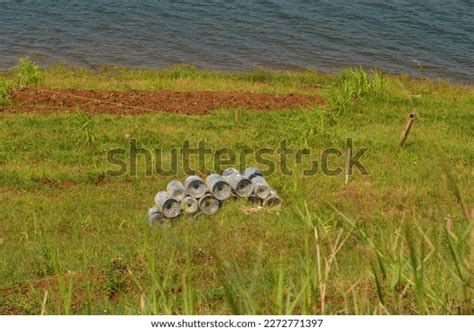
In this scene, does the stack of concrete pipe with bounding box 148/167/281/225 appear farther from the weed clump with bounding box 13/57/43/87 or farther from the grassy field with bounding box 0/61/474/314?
the weed clump with bounding box 13/57/43/87

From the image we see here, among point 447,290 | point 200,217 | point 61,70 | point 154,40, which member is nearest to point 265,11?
point 154,40

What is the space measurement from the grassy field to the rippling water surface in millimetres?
7200

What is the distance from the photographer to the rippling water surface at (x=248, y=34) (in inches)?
1131

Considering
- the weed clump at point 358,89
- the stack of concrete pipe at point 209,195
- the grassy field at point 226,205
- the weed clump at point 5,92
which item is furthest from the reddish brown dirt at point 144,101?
the stack of concrete pipe at point 209,195

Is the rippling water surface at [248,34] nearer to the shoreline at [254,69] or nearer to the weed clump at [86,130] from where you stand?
the shoreline at [254,69]

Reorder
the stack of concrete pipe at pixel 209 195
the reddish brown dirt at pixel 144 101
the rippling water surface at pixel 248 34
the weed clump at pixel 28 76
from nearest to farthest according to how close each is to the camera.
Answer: the stack of concrete pipe at pixel 209 195
the reddish brown dirt at pixel 144 101
the weed clump at pixel 28 76
the rippling water surface at pixel 248 34

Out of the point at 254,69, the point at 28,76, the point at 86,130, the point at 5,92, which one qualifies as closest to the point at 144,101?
the point at 5,92

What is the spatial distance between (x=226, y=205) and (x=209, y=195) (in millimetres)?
388

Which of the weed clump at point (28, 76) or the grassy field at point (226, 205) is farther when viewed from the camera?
the weed clump at point (28, 76)
